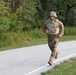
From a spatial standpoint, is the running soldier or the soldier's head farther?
the running soldier

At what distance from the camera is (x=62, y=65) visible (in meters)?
13.1

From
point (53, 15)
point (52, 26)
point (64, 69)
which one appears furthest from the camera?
point (52, 26)

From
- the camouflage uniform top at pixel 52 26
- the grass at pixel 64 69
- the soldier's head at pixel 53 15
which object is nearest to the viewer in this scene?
the grass at pixel 64 69

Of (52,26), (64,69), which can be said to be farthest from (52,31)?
(64,69)

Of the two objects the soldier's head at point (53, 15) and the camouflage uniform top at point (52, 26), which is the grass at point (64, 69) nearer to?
the camouflage uniform top at point (52, 26)

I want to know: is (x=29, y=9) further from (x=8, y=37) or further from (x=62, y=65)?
(x=62, y=65)

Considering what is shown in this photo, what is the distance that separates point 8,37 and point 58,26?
10.8 meters

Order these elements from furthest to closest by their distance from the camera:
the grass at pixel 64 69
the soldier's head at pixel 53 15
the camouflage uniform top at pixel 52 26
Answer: the camouflage uniform top at pixel 52 26
the soldier's head at pixel 53 15
the grass at pixel 64 69

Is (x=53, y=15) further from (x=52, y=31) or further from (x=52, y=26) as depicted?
(x=52, y=31)

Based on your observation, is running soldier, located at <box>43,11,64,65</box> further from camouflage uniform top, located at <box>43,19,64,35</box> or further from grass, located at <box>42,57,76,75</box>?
grass, located at <box>42,57,76,75</box>

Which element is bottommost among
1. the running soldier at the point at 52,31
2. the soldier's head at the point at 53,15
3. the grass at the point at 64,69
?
the grass at the point at 64,69

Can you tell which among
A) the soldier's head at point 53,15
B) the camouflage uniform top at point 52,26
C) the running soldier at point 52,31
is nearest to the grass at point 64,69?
the running soldier at point 52,31

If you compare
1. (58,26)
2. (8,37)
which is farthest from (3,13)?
(58,26)

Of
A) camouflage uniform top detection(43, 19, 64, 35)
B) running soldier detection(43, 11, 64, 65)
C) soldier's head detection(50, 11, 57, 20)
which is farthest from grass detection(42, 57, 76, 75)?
soldier's head detection(50, 11, 57, 20)
